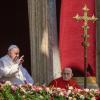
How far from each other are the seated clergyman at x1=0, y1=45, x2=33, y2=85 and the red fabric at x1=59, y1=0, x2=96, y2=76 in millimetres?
3899

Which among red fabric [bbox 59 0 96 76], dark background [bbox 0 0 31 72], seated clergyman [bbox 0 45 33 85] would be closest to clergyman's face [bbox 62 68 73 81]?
seated clergyman [bbox 0 45 33 85]

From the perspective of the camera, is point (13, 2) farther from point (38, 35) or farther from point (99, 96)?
point (99, 96)

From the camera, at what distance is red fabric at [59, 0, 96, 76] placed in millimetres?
12203

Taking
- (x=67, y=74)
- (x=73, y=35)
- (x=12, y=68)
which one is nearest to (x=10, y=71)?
(x=12, y=68)

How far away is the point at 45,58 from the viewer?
1131 cm

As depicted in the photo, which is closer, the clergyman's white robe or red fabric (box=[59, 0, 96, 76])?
the clergyman's white robe

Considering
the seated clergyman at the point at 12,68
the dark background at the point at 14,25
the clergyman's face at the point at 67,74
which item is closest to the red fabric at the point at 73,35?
the dark background at the point at 14,25

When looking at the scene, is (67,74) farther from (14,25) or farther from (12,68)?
(14,25)

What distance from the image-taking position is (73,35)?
40.4 feet

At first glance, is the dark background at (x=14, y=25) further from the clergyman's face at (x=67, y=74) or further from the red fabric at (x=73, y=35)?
the clergyman's face at (x=67, y=74)

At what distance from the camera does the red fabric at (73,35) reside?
12.2 meters

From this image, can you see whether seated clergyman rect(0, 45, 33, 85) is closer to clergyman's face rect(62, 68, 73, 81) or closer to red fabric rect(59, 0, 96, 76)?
clergyman's face rect(62, 68, 73, 81)

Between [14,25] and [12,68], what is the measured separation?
4.48m

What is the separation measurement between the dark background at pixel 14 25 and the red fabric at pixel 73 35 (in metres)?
0.74
